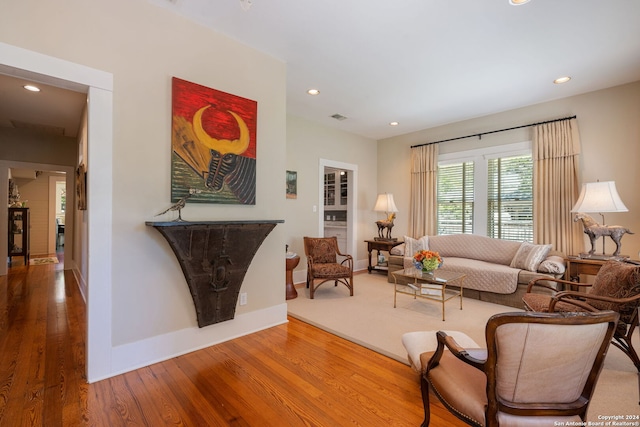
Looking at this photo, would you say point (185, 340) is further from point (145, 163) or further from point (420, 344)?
point (420, 344)

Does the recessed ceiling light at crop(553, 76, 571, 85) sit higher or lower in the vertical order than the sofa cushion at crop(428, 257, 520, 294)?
higher

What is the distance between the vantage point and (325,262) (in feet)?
15.1

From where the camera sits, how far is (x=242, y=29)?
2.62 metres

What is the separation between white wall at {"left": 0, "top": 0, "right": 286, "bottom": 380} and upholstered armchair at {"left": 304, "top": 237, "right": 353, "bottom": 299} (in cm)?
155

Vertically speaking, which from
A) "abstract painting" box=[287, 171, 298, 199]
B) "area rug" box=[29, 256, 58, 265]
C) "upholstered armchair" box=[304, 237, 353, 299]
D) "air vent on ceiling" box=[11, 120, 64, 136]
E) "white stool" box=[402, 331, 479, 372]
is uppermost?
"air vent on ceiling" box=[11, 120, 64, 136]

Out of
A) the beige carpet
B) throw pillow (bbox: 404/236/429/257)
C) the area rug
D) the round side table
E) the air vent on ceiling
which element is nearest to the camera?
the beige carpet

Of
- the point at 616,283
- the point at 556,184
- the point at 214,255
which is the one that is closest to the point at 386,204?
the point at 556,184

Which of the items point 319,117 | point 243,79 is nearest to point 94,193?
point 243,79

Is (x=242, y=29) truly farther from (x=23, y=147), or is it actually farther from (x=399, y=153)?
(x=23, y=147)

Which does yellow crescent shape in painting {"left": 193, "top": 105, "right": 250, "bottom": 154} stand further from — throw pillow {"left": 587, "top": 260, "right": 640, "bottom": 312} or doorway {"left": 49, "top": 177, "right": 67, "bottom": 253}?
doorway {"left": 49, "top": 177, "right": 67, "bottom": 253}

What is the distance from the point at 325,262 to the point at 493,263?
2.57 meters

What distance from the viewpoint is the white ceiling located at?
2336mm

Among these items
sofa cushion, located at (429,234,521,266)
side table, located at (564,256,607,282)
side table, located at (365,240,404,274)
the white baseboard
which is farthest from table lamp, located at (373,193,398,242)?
the white baseboard

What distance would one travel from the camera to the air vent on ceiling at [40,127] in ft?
15.1
